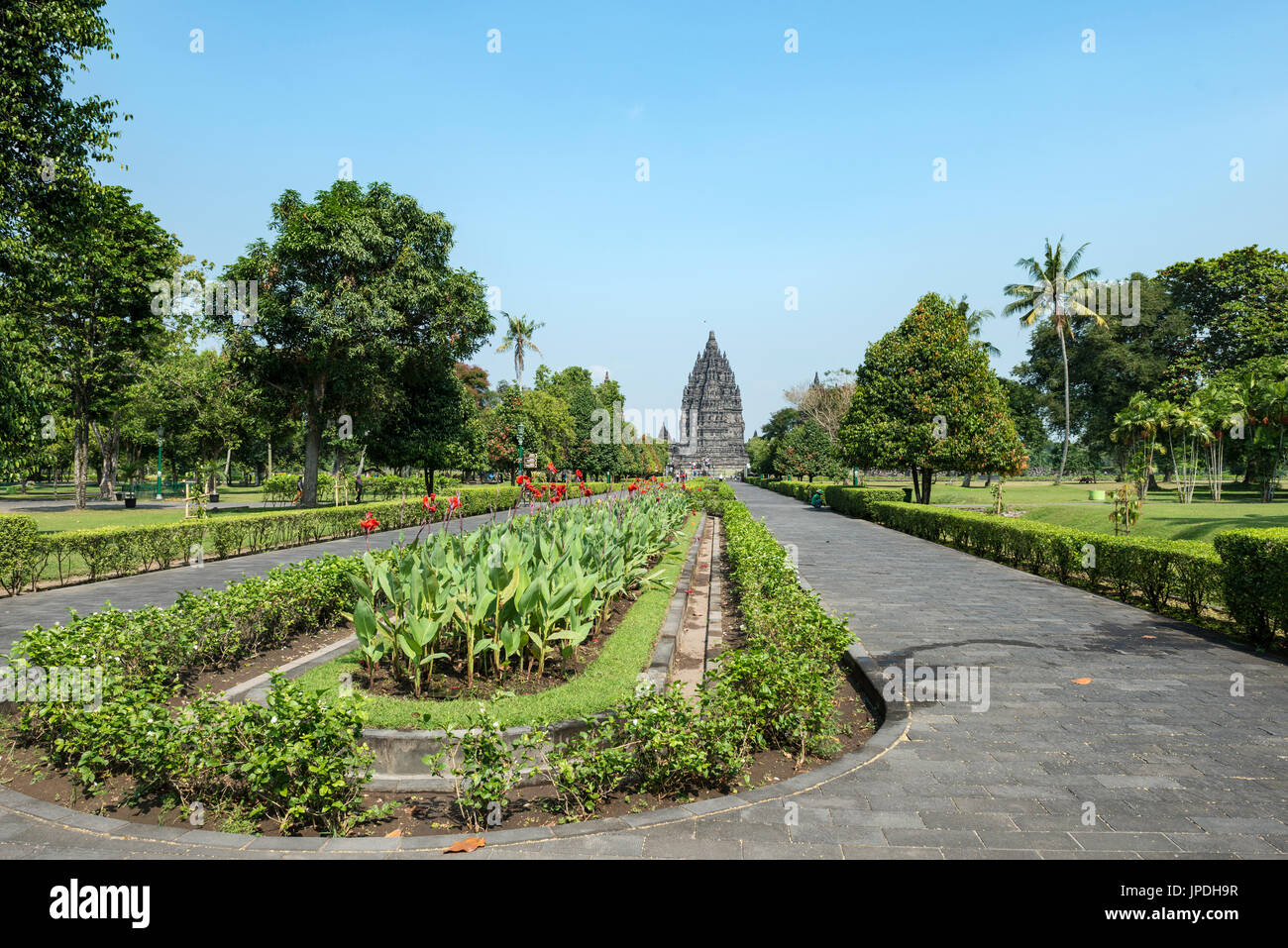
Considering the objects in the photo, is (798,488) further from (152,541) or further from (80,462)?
(152,541)

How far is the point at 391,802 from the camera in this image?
12.0 feet

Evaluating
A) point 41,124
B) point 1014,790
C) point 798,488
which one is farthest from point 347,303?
point 798,488

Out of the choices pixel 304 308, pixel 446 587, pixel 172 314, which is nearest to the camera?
pixel 446 587

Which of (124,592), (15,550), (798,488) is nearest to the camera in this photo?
(15,550)

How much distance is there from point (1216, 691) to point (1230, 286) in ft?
162

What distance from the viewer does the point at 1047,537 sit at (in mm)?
12734

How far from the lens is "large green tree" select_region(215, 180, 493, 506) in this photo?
72.1 feet

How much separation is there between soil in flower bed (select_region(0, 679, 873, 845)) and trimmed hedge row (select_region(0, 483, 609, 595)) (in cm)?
304

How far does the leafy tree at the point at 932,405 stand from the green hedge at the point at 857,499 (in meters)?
1.40

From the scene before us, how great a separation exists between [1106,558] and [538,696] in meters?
9.90

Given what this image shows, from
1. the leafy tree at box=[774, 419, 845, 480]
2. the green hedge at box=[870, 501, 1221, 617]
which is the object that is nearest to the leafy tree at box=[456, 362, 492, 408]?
the leafy tree at box=[774, 419, 845, 480]

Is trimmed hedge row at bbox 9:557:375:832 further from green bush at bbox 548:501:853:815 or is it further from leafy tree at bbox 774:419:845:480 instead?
leafy tree at bbox 774:419:845:480
